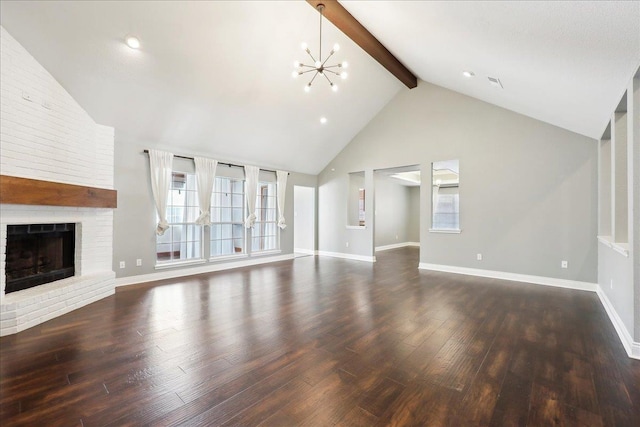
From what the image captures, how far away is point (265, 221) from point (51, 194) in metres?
4.35

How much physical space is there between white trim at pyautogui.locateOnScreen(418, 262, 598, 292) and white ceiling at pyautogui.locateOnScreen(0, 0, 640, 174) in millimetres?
2444

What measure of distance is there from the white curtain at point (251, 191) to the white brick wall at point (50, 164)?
2.70 metres

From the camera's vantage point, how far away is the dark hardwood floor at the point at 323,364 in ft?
5.62

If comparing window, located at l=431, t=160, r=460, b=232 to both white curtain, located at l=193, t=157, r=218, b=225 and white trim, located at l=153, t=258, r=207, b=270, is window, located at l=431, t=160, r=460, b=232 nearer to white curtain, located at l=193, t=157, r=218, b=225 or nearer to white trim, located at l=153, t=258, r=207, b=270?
white curtain, located at l=193, t=157, r=218, b=225

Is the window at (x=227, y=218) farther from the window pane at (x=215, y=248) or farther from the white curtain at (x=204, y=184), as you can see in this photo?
the white curtain at (x=204, y=184)

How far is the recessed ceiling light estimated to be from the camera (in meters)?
3.43

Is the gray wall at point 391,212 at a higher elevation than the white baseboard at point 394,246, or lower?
higher

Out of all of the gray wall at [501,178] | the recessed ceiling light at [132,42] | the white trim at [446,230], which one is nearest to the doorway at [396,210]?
the gray wall at [501,178]

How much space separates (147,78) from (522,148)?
Answer: 6.47m

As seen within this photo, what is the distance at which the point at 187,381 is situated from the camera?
204 cm

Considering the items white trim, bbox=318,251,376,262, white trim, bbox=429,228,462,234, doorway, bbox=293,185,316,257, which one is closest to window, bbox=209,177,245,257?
doorway, bbox=293,185,316,257

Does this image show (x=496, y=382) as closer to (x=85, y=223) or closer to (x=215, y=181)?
(x=85, y=223)

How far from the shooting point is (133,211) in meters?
4.91

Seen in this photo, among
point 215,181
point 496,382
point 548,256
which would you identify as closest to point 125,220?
point 215,181
